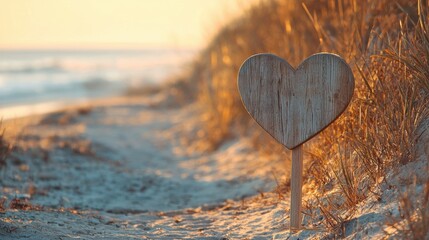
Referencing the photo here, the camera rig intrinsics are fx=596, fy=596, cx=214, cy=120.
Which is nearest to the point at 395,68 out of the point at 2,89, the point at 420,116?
the point at 420,116

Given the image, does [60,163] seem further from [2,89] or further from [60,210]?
[2,89]

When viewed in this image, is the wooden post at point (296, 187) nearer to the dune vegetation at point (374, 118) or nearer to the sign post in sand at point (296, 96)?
the sign post in sand at point (296, 96)

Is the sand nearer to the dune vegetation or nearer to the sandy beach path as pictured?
the sandy beach path

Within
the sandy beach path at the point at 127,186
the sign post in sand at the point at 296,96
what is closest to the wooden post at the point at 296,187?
the sign post in sand at the point at 296,96

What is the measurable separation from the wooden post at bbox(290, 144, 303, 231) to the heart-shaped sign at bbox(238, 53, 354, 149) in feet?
0.30

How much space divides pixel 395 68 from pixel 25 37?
48.8 metres

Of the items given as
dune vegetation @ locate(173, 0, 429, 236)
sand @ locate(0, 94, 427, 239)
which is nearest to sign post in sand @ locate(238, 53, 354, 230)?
dune vegetation @ locate(173, 0, 429, 236)

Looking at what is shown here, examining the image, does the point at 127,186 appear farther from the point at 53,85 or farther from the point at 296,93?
the point at 53,85

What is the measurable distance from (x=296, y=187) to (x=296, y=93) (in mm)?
583

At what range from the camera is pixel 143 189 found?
19.6 ft

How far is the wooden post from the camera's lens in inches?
143

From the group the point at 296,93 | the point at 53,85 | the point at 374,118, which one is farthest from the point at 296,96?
the point at 53,85

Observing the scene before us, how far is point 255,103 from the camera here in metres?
3.64

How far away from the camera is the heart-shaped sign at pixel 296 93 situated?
3.36 metres
